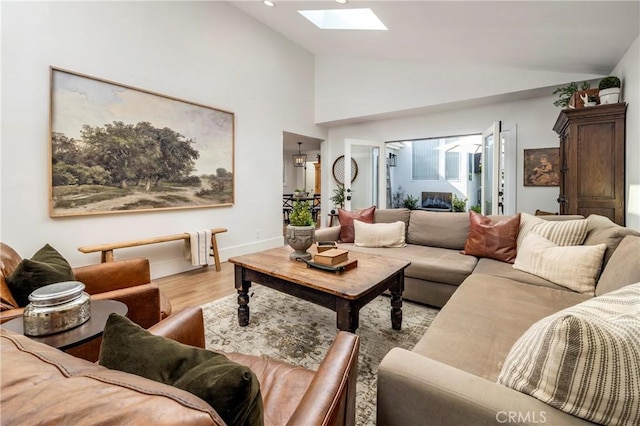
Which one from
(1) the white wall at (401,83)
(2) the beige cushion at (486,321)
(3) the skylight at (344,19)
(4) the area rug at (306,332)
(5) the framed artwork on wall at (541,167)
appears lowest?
(4) the area rug at (306,332)

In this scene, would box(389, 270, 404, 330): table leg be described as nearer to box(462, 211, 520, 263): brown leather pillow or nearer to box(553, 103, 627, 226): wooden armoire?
Answer: box(462, 211, 520, 263): brown leather pillow

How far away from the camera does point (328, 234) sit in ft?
11.2

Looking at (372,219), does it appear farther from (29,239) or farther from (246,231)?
(29,239)

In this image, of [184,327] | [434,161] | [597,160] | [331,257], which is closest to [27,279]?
[184,327]

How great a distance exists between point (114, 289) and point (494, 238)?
120 inches

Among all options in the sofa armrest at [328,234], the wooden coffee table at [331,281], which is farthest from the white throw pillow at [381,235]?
the wooden coffee table at [331,281]

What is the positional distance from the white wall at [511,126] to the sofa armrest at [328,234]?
9.84ft

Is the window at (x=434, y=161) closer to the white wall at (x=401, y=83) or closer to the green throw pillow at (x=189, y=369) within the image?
the white wall at (x=401, y=83)

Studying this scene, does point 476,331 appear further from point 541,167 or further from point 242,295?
point 541,167

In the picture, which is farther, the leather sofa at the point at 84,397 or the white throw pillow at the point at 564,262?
the white throw pillow at the point at 564,262

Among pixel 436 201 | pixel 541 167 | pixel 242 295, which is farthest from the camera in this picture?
pixel 436 201

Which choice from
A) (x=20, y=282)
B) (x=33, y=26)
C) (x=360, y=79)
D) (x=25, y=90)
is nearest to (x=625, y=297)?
(x=20, y=282)

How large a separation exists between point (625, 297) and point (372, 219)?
260 centimetres

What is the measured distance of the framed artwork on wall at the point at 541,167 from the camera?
4160mm
